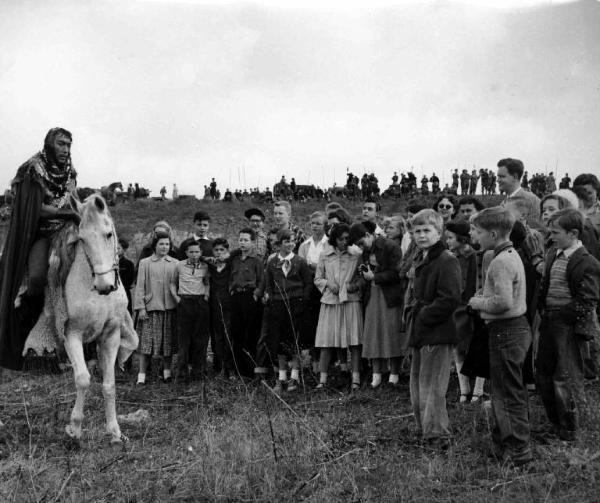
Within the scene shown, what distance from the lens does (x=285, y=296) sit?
852 cm

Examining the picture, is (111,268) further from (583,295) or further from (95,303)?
(583,295)

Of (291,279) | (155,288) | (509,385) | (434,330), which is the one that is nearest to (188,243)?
(155,288)

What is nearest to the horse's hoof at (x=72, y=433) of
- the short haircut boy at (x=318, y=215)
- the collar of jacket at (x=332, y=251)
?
the collar of jacket at (x=332, y=251)

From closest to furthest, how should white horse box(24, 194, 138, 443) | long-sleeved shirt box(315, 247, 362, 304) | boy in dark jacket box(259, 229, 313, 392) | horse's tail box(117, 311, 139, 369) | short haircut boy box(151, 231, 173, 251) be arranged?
white horse box(24, 194, 138, 443) → horse's tail box(117, 311, 139, 369) → long-sleeved shirt box(315, 247, 362, 304) → boy in dark jacket box(259, 229, 313, 392) → short haircut boy box(151, 231, 173, 251)

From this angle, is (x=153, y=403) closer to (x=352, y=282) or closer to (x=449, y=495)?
(x=352, y=282)

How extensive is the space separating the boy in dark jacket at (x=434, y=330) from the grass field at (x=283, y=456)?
233 mm

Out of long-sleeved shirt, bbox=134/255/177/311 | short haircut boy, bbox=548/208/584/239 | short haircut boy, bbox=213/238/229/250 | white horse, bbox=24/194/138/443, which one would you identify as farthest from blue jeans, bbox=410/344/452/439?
long-sleeved shirt, bbox=134/255/177/311

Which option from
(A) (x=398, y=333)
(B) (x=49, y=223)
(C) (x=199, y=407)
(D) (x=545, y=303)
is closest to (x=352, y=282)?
(A) (x=398, y=333)

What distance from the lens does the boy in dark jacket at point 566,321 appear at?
511cm

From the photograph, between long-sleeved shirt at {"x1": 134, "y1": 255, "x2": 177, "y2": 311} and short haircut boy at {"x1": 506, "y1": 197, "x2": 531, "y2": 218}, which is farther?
long-sleeved shirt at {"x1": 134, "y1": 255, "x2": 177, "y2": 311}

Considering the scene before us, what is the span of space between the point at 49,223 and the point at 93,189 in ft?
1.85

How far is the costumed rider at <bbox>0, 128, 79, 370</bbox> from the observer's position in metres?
6.42

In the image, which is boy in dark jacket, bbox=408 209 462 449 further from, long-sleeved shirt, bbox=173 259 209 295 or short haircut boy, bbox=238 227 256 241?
long-sleeved shirt, bbox=173 259 209 295

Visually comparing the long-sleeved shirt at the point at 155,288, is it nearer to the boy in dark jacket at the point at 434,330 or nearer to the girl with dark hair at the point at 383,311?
the girl with dark hair at the point at 383,311
